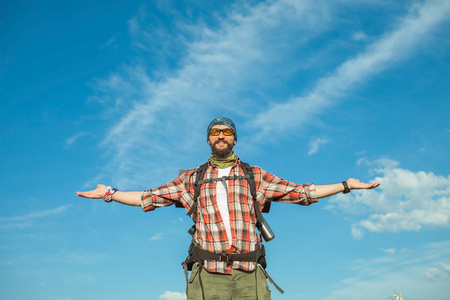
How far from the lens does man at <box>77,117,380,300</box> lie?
26.5ft

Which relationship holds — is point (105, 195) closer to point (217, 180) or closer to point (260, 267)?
point (217, 180)

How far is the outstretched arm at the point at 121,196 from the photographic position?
9242 mm

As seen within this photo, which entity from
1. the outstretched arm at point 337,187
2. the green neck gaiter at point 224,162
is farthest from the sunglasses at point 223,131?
the outstretched arm at point 337,187

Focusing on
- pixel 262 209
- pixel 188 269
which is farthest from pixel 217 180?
pixel 188 269

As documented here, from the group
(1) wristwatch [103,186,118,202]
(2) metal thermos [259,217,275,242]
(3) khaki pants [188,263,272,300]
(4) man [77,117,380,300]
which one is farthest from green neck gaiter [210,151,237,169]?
(1) wristwatch [103,186,118,202]

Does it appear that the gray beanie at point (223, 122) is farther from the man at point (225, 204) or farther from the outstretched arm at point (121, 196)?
the outstretched arm at point (121, 196)

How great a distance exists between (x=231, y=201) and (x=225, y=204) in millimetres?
129

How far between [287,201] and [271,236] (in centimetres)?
85

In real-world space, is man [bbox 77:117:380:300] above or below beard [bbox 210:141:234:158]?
below

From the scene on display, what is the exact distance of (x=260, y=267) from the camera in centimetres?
830

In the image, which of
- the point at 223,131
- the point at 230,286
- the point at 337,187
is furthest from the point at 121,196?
the point at 337,187

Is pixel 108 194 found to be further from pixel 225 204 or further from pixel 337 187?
pixel 337 187

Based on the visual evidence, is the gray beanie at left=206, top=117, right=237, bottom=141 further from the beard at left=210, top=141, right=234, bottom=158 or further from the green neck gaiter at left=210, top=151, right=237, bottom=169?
the green neck gaiter at left=210, top=151, right=237, bottom=169

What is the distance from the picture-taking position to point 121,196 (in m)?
9.26
